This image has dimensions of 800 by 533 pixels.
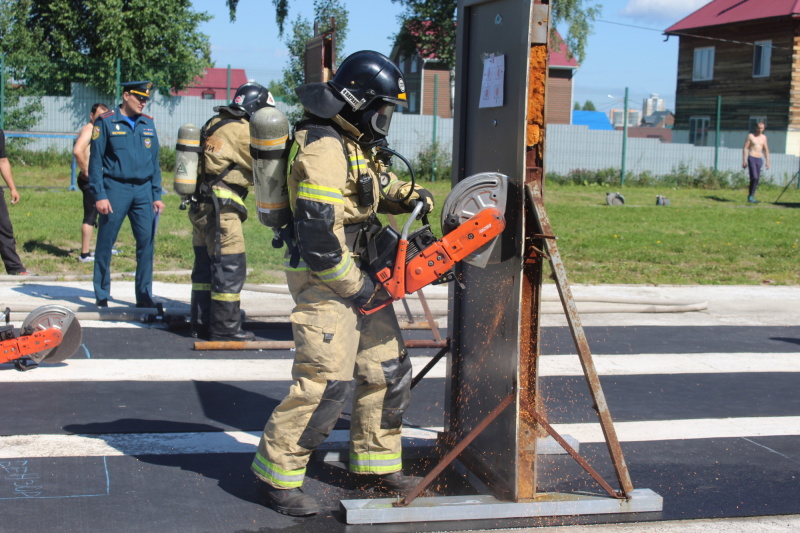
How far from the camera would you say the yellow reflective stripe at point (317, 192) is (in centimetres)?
365

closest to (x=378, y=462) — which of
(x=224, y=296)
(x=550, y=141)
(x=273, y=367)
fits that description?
(x=273, y=367)

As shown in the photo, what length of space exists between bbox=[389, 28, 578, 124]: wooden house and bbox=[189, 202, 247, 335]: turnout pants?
22.7 meters

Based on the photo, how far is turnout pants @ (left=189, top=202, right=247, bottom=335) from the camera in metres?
6.84

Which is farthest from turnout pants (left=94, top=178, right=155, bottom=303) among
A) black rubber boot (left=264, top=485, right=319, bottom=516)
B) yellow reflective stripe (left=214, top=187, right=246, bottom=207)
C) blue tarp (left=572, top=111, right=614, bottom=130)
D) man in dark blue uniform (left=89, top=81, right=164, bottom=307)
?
blue tarp (left=572, top=111, right=614, bottom=130)

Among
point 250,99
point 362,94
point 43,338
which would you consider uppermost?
point 250,99

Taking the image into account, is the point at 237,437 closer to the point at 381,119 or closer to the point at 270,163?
the point at 270,163

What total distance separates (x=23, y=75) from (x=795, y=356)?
18.2 m

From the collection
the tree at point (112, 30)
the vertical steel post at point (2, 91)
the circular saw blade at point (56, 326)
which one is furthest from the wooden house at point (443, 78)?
the circular saw blade at point (56, 326)

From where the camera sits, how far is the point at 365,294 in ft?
12.7

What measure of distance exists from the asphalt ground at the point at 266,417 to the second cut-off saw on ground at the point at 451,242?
1099 mm

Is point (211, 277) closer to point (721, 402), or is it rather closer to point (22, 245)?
point (721, 402)

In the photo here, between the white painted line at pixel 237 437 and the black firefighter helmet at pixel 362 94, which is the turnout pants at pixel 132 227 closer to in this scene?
the white painted line at pixel 237 437

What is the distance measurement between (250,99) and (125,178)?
1666 millimetres

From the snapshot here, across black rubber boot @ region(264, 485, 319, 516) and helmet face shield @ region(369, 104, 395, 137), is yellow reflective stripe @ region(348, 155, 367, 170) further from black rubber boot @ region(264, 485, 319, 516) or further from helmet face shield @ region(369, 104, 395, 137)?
black rubber boot @ region(264, 485, 319, 516)
